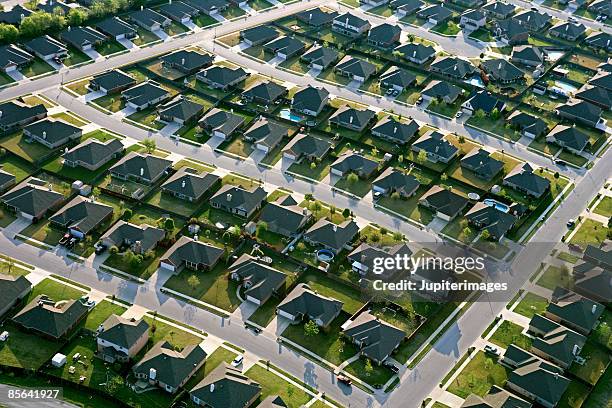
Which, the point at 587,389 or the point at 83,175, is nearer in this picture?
the point at 587,389

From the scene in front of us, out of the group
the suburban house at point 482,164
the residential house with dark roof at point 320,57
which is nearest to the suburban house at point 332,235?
the suburban house at point 482,164

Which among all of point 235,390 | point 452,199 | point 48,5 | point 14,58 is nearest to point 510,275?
point 452,199

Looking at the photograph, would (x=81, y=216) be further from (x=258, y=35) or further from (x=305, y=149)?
(x=258, y=35)

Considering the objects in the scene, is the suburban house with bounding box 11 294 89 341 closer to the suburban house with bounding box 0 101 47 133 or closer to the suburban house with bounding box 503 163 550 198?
Answer: the suburban house with bounding box 0 101 47 133

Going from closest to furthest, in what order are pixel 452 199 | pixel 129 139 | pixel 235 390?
1. pixel 235 390
2. pixel 452 199
3. pixel 129 139

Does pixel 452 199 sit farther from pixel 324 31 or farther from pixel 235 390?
pixel 324 31

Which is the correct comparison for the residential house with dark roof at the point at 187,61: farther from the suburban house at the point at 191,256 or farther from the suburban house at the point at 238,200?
the suburban house at the point at 191,256

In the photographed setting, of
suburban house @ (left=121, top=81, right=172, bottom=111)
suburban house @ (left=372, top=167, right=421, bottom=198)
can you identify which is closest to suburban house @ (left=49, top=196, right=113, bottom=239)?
suburban house @ (left=121, top=81, right=172, bottom=111)
